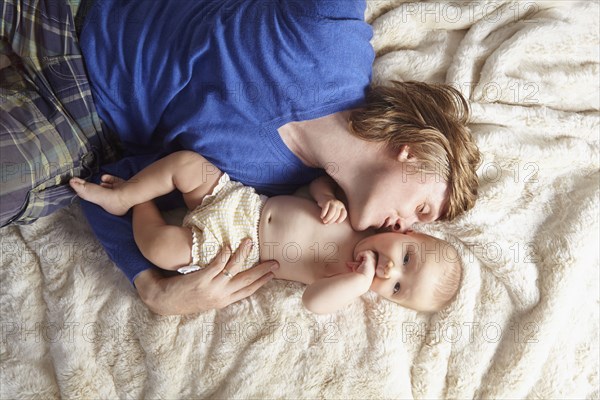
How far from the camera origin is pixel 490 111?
1343 mm

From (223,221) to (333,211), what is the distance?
→ 0.27 meters

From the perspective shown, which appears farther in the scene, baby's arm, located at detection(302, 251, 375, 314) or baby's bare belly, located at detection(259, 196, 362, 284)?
baby's bare belly, located at detection(259, 196, 362, 284)

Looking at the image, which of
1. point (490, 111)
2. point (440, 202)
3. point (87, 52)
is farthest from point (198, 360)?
point (490, 111)

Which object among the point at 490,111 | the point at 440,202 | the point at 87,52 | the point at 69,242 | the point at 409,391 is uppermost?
the point at 87,52

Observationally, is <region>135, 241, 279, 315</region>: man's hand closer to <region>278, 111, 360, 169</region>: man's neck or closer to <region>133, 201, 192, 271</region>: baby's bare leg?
<region>133, 201, 192, 271</region>: baby's bare leg

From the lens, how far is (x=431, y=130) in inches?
48.0

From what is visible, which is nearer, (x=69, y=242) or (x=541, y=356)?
(x=541, y=356)

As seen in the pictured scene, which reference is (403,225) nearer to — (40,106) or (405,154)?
(405,154)

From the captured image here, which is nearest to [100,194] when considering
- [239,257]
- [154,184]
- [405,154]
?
[154,184]

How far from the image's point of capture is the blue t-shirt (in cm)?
124

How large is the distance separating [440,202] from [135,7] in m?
0.90

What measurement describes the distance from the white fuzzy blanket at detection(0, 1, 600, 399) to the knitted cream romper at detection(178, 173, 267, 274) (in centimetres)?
14

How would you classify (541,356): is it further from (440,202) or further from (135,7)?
(135,7)

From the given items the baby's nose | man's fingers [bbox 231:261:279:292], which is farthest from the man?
the baby's nose
